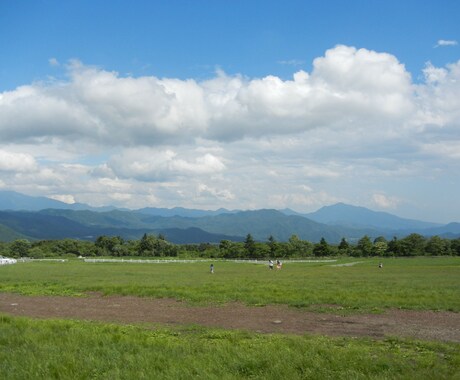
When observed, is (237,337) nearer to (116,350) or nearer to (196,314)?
(116,350)

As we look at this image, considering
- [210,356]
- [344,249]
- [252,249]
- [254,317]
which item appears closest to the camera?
[210,356]

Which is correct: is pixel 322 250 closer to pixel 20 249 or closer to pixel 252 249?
pixel 252 249

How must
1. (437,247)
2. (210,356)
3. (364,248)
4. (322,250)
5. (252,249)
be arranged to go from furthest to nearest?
(322,250) → (252,249) → (364,248) → (437,247) → (210,356)

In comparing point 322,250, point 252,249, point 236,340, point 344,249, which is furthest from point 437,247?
point 236,340

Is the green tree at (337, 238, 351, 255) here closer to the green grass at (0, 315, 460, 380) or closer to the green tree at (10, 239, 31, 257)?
the green tree at (10, 239, 31, 257)

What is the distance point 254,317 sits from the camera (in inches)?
758

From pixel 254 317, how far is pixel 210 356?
853 cm

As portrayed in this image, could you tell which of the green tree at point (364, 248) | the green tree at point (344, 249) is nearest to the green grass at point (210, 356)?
the green tree at point (364, 248)

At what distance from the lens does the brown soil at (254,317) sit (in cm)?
1603

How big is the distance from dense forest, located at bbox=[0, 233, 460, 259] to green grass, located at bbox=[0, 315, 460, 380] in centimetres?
12157

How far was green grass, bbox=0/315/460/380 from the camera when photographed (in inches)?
381

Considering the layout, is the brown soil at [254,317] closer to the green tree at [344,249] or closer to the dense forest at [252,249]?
the dense forest at [252,249]

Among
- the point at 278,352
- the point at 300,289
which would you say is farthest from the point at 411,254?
the point at 278,352

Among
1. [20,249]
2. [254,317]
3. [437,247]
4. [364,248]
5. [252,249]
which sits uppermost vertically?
[254,317]
